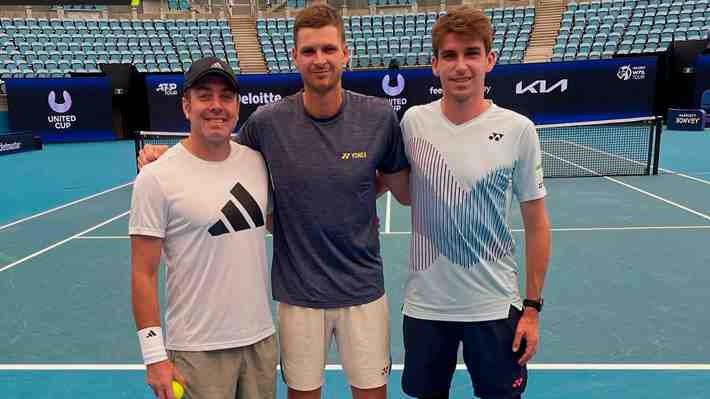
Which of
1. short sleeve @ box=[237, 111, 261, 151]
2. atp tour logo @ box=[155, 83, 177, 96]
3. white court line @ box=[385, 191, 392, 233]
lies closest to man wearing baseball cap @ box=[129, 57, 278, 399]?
short sleeve @ box=[237, 111, 261, 151]

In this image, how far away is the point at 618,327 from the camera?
4352mm

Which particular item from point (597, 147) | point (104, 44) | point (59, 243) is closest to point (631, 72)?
point (597, 147)

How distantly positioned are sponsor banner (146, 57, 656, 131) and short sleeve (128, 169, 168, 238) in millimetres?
13753

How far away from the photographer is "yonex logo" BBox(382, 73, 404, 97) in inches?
620

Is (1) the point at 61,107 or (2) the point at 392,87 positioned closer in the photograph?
(2) the point at 392,87

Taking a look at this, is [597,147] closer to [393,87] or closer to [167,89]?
[393,87]

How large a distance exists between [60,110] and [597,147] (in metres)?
17.5

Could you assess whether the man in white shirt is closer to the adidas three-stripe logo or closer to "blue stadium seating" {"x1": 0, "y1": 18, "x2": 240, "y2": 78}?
the adidas three-stripe logo

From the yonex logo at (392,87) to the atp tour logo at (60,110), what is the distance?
1122 cm

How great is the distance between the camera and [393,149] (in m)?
2.51

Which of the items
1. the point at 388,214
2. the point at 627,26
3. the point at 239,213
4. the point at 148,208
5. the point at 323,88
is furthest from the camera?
the point at 627,26

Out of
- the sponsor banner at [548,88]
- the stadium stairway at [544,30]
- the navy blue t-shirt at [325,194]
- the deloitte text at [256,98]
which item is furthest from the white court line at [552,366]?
the stadium stairway at [544,30]

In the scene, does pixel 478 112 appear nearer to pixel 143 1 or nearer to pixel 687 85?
pixel 687 85

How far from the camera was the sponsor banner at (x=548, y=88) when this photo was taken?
1568 centimetres
